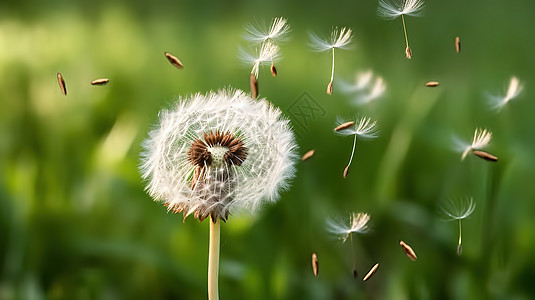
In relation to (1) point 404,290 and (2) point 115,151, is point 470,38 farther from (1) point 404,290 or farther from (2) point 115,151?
(2) point 115,151

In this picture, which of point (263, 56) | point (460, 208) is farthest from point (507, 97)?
point (263, 56)

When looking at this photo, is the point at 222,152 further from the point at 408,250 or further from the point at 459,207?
the point at 459,207

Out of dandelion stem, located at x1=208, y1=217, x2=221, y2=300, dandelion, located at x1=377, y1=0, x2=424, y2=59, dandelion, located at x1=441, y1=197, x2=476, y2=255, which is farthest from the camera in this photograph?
dandelion, located at x1=441, y1=197, x2=476, y2=255

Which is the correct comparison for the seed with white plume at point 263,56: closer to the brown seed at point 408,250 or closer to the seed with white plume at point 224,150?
the seed with white plume at point 224,150

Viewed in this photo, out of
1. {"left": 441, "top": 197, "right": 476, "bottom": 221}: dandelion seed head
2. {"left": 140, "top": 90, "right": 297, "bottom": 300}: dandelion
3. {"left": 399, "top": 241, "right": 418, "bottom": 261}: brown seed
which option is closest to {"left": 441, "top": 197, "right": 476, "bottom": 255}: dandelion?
{"left": 441, "top": 197, "right": 476, "bottom": 221}: dandelion seed head

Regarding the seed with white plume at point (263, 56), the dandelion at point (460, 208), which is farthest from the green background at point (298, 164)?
the seed with white plume at point (263, 56)

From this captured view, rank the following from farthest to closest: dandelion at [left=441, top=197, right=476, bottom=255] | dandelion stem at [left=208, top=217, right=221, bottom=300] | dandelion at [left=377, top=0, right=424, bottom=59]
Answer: dandelion at [left=441, top=197, right=476, bottom=255] → dandelion at [left=377, top=0, right=424, bottom=59] → dandelion stem at [left=208, top=217, right=221, bottom=300]

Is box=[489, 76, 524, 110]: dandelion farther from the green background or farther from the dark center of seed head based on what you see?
the dark center of seed head

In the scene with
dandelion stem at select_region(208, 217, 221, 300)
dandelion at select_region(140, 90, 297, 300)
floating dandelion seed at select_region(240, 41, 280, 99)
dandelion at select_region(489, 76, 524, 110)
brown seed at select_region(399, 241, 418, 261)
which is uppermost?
floating dandelion seed at select_region(240, 41, 280, 99)
